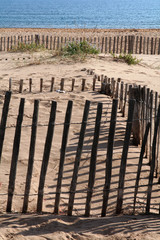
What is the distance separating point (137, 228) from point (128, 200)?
0.66m

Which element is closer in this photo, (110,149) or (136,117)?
A: (110,149)

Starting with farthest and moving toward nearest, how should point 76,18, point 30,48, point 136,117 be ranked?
point 76,18, point 30,48, point 136,117

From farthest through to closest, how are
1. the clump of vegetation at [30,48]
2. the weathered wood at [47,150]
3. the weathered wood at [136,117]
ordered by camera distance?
the clump of vegetation at [30,48] → the weathered wood at [136,117] → the weathered wood at [47,150]

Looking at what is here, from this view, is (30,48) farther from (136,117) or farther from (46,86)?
(136,117)

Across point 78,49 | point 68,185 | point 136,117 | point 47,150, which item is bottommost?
point 68,185

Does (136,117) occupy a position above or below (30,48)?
below

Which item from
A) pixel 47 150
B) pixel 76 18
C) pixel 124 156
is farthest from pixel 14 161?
pixel 76 18

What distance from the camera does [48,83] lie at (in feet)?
28.4

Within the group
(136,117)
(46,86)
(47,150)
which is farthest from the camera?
(46,86)

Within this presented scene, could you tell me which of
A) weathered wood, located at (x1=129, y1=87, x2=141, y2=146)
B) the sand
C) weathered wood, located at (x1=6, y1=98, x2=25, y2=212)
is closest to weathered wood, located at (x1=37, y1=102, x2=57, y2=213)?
the sand

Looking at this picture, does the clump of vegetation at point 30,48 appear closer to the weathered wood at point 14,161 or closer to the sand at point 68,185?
the sand at point 68,185

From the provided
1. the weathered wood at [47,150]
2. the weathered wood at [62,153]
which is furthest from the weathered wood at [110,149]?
the weathered wood at [47,150]

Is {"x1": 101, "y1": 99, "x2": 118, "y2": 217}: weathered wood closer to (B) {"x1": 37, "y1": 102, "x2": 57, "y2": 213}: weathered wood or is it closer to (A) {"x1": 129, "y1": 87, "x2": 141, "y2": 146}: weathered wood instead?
(B) {"x1": 37, "y1": 102, "x2": 57, "y2": 213}: weathered wood

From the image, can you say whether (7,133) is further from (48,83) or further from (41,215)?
(48,83)
